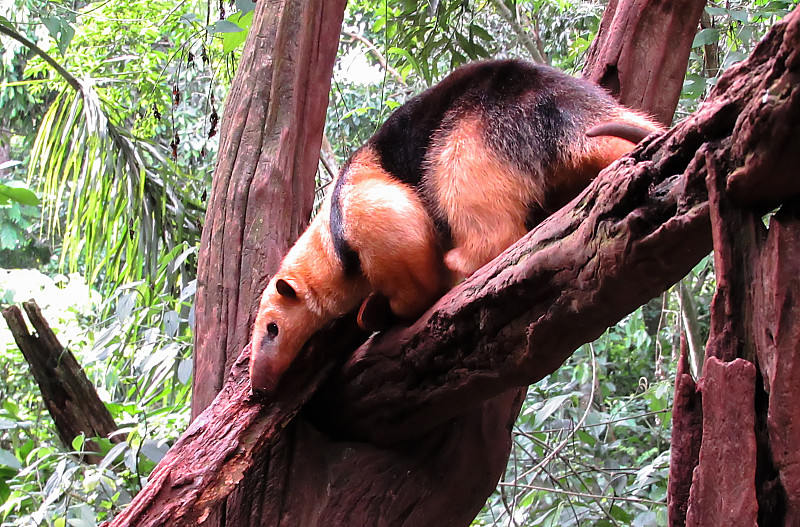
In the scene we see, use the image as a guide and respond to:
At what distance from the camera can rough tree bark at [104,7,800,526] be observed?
3.94 feet

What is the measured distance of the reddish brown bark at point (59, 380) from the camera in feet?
14.5

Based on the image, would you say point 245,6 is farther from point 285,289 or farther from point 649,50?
point 649,50

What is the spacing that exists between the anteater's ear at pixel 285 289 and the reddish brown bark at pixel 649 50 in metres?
1.44

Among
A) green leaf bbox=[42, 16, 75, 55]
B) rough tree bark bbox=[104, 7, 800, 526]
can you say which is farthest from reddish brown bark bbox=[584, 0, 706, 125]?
green leaf bbox=[42, 16, 75, 55]

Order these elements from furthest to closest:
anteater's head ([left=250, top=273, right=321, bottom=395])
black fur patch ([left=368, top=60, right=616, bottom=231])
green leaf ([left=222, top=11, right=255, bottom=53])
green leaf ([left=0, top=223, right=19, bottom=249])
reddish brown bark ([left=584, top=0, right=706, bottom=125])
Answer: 1. green leaf ([left=0, top=223, right=19, bottom=249])
2. green leaf ([left=222, top=11, right=255, bottom=53])
3. reddish brown bark ([left=584, top=0, right=706, bottom=125])
4. anteater's head ([left=250, top=273, right=321, bottom=395])
5. black fur patch ([left=368, top=60, right=616, bottom=231])

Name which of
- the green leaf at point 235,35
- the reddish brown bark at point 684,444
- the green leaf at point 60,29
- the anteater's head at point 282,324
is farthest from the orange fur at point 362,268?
the green leaf at point 60,29

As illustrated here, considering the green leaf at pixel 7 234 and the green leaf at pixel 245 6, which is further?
the green leaf at pixel 7 234

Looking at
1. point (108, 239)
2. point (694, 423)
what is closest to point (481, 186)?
point (694, 423)

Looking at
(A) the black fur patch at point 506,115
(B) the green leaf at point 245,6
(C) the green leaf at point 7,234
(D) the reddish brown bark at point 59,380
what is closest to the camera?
(A) the black fur patch at point 506,115

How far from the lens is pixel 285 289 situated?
8.39 ft

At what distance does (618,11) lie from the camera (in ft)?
9.55

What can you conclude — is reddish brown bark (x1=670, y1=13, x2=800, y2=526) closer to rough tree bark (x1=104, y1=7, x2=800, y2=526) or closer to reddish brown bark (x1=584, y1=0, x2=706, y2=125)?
rough tree bark (x1=104, y1=7, x2=800, y2=526)

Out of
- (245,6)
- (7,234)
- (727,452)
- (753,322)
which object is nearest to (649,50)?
(245,6)

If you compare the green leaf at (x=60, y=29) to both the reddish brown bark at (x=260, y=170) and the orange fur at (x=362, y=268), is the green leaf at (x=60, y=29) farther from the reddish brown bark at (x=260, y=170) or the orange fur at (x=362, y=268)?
the orange fur at (x=362, y=268)
